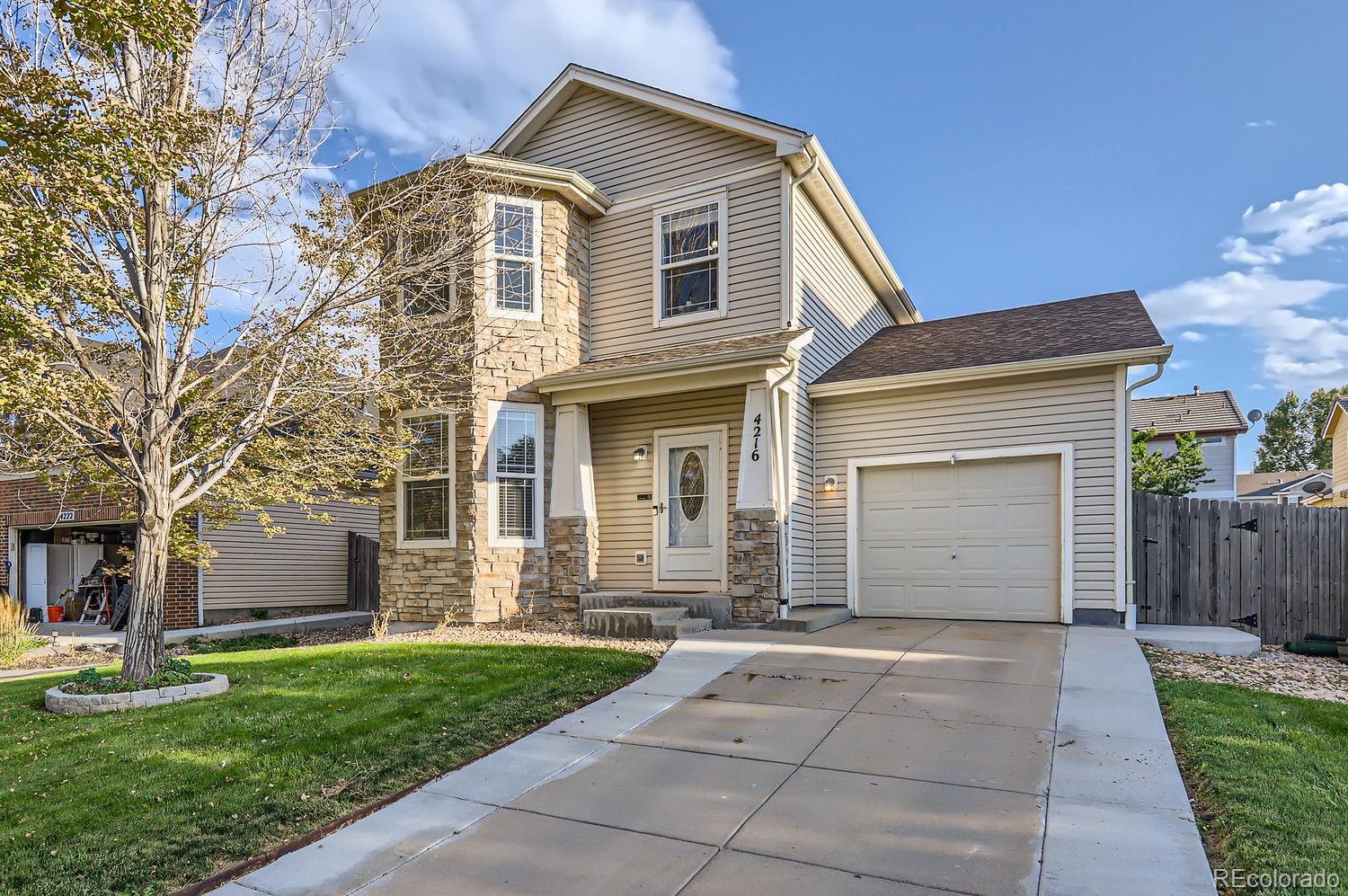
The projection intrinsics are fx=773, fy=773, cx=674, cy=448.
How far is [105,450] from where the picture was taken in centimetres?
703

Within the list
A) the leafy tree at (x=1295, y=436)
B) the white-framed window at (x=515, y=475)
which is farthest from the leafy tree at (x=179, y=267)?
the leafy tree at (x=1295, y=436)

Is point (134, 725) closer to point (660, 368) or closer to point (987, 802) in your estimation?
point (987, 802)

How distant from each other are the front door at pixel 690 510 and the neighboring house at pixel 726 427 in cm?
3

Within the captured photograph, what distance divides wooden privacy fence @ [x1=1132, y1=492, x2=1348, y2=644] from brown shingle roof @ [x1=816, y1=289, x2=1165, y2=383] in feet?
6.76

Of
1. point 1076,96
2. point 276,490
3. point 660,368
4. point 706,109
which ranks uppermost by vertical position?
point 1076,96

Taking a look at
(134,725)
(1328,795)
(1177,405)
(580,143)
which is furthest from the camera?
(1177,405)

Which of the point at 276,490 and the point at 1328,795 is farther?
the point at 276,490

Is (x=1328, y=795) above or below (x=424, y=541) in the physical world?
below

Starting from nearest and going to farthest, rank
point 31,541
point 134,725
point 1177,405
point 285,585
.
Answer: point 134,725 < point 285,585 < point 31,541 < point 1177,405

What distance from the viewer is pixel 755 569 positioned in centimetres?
898

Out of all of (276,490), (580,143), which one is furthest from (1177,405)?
(276,490)

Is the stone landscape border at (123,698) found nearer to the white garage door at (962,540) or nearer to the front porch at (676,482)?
the front porch at (676,482)

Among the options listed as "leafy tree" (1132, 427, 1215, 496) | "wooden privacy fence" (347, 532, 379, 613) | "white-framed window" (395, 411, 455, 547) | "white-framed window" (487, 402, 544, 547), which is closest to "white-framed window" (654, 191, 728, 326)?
"white-framed window" (487, 402, 544, 547)

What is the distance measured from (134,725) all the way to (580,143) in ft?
30.7
